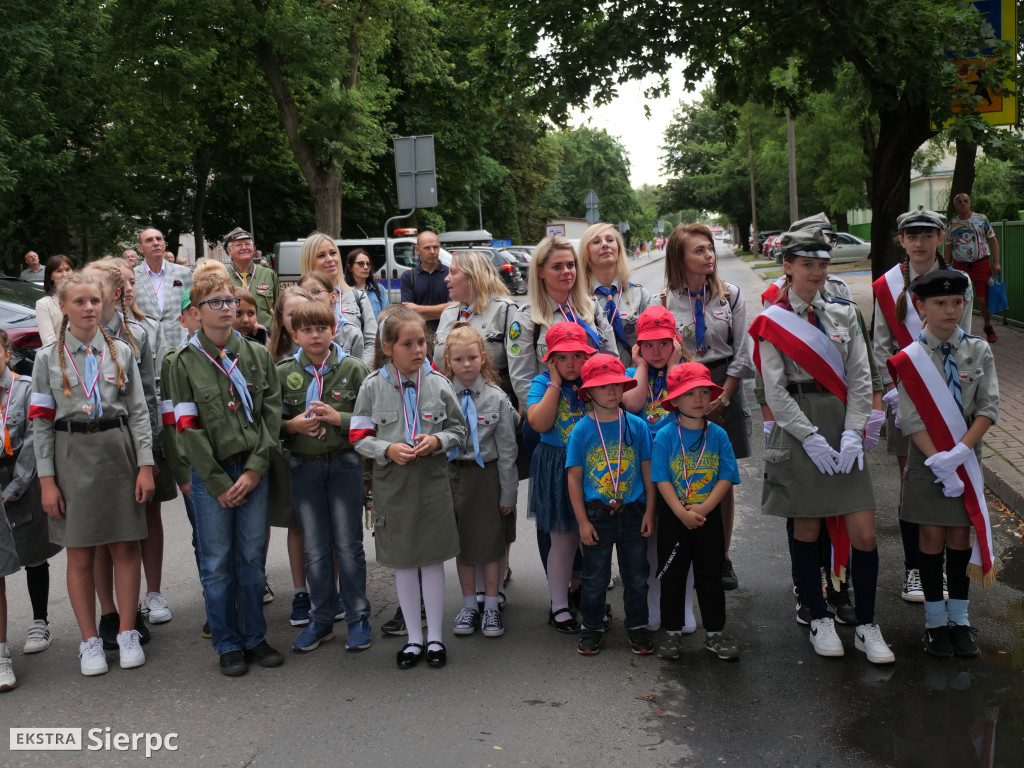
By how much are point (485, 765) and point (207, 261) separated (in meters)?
3.73

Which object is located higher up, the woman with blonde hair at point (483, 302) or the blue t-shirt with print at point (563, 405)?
the woman with blonde hair at point (483, 302)

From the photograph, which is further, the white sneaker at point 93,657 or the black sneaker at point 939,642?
the white sneaker at point 93,657

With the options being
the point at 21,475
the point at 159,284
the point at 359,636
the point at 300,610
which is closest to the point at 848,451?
the point at 359,636

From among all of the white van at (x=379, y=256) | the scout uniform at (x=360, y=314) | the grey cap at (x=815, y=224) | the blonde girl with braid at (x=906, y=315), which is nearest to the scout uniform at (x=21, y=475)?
the scout uniform at (x=360, y=314)

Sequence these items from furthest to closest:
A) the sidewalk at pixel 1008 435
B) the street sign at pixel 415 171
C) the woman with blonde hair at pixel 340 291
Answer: the street sign at pixel 415 171 < the sidewalk at pixel 1008 435 < the woman with blonde hair at pixel 340 291

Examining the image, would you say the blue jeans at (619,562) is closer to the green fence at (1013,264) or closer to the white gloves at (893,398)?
the white gloves at (893,398)

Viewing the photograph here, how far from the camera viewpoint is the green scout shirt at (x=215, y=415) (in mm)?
4680

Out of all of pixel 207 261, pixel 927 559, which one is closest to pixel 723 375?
pixel 927 559

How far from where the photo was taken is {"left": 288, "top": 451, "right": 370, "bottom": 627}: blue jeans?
5.00 metres

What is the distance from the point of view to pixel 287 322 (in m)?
5.30

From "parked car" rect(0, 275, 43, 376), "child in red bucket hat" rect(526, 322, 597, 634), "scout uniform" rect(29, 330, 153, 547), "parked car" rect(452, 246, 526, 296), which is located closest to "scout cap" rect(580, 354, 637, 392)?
"child in red bucket hat" rect(526, 322, 597, 634)

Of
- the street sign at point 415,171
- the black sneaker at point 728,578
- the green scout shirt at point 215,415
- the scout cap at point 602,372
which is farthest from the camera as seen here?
the street sign at point 415,171

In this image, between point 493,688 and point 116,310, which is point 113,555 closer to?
point 116,310

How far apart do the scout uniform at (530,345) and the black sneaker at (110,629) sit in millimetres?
2433
